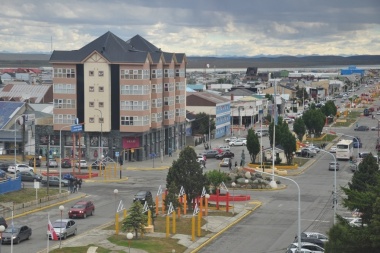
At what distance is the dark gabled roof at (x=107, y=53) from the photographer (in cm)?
9269

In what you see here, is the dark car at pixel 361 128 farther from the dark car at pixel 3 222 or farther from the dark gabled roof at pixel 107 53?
the dark car at pixel 3 222

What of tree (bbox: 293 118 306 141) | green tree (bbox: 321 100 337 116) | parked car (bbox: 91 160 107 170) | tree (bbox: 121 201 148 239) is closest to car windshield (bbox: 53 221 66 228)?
tree (bbox: 121 201 148 239)

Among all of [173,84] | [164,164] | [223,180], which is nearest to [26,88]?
[173,84]

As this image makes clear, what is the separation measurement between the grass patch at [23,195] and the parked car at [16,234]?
10.9 metres

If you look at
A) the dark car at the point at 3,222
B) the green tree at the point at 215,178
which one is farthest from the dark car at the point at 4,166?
the dark car at the point at 3,222

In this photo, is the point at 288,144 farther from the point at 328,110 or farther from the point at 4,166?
the point at 328,110

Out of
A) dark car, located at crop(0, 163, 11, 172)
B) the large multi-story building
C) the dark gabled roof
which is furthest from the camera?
the dark gabled roof

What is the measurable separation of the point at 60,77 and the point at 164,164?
620 inches

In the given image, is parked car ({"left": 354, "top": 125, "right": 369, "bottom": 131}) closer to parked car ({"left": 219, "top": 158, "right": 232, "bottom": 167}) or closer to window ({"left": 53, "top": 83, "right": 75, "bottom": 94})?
parked car ({"left": 219, "top": 158, "right": 232, "bottom": 167})

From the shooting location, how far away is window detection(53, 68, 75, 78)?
93188 millimetres

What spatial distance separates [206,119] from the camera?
399 feet

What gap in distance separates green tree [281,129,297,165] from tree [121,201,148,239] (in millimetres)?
43614

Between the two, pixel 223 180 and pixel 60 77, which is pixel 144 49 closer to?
pixel 60 77

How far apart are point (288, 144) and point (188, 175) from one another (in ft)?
109
